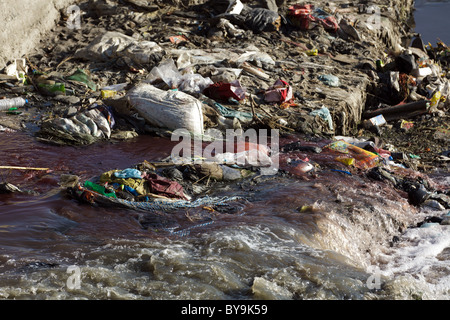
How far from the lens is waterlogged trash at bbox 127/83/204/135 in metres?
6.39

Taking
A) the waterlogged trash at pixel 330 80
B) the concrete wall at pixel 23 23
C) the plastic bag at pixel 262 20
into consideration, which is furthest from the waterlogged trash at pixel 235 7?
the concrete wall at pixel 23 23

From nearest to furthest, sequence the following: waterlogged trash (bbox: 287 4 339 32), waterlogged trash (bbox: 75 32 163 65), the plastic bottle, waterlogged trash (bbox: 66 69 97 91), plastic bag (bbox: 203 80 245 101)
Result: the plastic bottle
plastic bag (bbox: 203 80 245 101)
waterlogged trash (bbox: 66 69 97 91)
waterlogged trash (bbox: 75 32 163 65)
waterlogged trash (bbox: 287 4 339 32)

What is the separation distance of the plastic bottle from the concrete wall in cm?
121

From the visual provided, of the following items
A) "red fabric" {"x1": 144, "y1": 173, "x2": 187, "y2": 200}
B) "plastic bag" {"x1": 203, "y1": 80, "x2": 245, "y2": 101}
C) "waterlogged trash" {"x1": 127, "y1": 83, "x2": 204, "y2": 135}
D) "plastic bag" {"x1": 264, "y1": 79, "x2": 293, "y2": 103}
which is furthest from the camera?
"plastic bag" {"x1": 264, "y1": 79, "x2": 293, "y2": 103}

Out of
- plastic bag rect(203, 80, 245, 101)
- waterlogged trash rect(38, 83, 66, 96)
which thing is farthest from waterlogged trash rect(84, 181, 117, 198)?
waterlogged trash rect(38, 83, 66, 96)

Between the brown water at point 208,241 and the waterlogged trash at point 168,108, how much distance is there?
0.62m

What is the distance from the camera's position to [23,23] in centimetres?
856

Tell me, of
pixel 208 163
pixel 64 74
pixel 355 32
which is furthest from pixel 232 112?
pixel 355 32

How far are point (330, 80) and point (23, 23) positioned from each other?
17.2 ft

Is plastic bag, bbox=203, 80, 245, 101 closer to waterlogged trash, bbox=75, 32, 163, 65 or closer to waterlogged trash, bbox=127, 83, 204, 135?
waterlogged trash, bbox=127, 83, 204, 135

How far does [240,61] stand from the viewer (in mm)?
8164

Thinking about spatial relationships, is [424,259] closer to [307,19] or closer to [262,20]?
[262,20]
